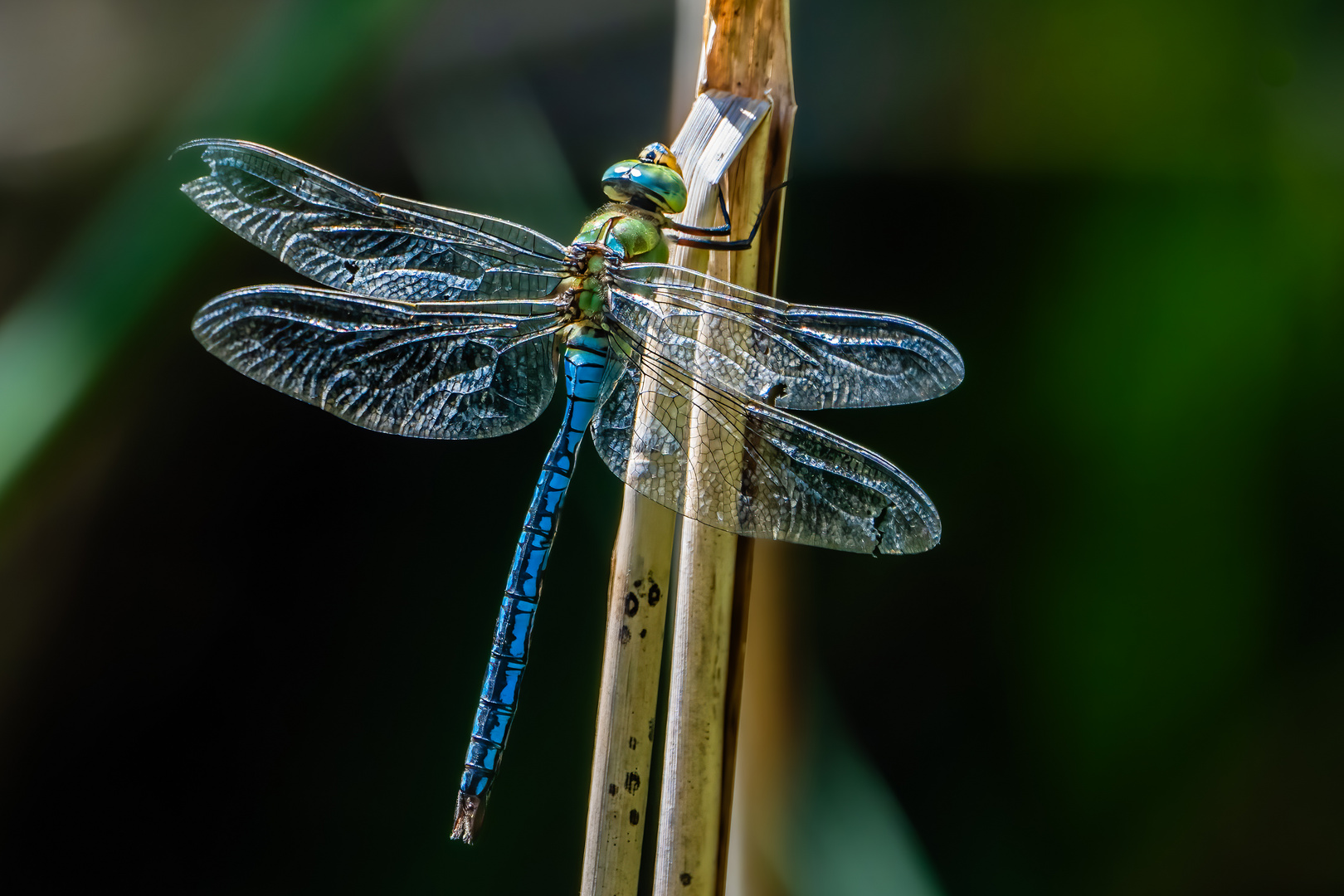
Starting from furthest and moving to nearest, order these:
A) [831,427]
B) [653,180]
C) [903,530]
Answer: [831,427] < [653,180] < [903,530]

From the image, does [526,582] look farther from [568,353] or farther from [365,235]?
[365,235]

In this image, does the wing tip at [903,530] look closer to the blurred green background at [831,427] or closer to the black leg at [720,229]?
the black leg at [720,229]

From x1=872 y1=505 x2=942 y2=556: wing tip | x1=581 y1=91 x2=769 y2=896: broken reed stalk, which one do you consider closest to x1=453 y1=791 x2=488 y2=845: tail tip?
x1=581 y1=91 x2=769 y2=896: broken reed stalk

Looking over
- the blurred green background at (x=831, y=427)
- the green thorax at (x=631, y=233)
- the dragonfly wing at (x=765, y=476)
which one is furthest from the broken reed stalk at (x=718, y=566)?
the blurred green background at (x=831, y=427)

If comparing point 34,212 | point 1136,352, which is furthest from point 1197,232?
point 34,212

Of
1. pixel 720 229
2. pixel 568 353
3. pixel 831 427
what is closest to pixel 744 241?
pixel 720 229

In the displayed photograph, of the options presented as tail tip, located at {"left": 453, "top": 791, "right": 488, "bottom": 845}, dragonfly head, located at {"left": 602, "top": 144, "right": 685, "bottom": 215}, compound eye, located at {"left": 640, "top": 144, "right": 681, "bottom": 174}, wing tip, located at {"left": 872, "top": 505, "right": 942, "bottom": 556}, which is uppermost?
compound eye, located at {"left": 640, "top": 144, "right": 681, "bottom": 174}

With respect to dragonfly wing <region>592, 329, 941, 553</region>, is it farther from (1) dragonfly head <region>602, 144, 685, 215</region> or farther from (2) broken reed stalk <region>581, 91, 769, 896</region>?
(1) dragonfly head <region>602, 144, 685, 215</region>
